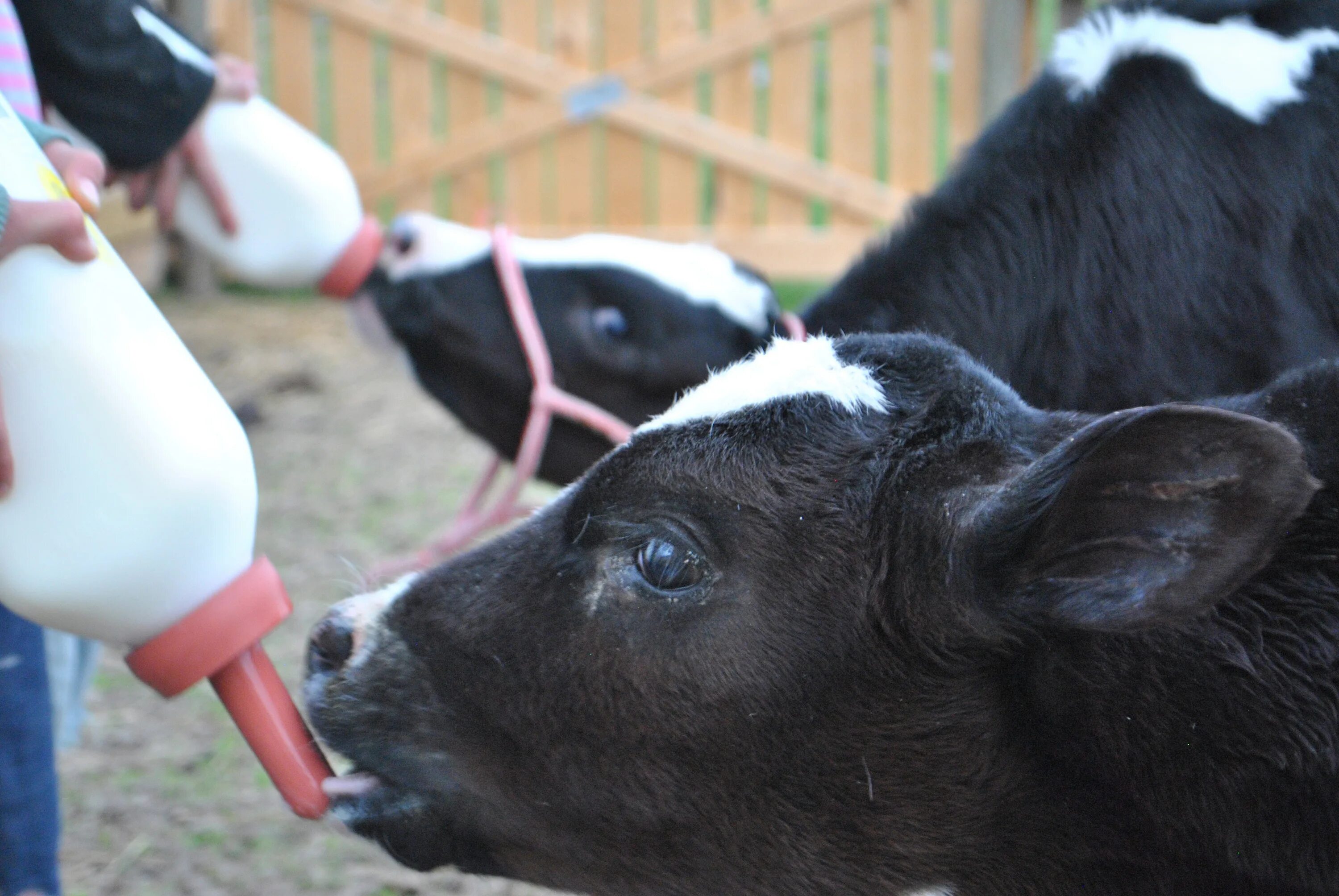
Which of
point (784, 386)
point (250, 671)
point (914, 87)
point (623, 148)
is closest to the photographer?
point (784, 386)

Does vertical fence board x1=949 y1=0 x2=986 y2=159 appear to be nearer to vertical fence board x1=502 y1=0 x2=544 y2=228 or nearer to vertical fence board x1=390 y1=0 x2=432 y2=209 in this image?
vertical fence board x1=502 y1=0 x2=544 y2=228

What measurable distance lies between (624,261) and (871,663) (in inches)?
79.9

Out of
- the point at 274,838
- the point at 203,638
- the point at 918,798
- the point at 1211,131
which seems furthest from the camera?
the point at 274,838

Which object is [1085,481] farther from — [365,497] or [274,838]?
[365,497]

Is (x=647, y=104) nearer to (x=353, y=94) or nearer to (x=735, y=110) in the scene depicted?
(x=735, y=110)

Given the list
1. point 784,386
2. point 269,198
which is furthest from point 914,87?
point 784,386

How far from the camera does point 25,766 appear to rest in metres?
2.22

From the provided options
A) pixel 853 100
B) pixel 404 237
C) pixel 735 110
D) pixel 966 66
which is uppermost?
pixel 404 237

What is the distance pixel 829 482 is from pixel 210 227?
1952 mm

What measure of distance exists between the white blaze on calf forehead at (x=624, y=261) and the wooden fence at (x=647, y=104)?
4705 mm

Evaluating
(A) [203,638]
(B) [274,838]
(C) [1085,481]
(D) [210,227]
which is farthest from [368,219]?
(C) [1085,481]

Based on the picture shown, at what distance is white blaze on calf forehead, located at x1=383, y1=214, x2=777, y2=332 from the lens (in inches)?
135

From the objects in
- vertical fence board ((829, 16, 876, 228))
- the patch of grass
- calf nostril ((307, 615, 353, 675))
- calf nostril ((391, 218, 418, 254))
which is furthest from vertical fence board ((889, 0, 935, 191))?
calf nostril ((307, 615, 353, 675))

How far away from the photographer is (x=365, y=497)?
545 cm
